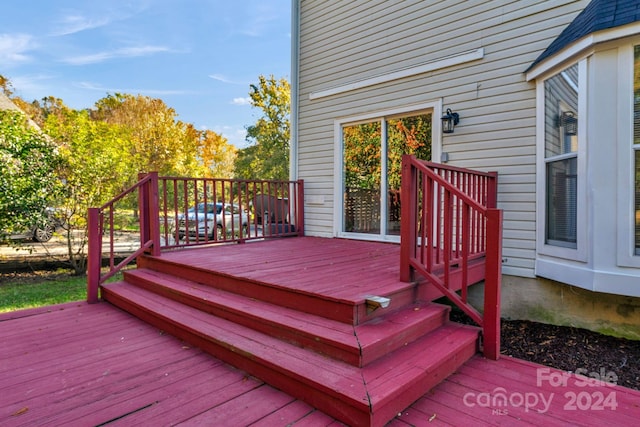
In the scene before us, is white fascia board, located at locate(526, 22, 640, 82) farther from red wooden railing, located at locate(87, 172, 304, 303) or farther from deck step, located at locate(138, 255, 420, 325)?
red wooden railing, located at locate(87, 172, 304, 303)

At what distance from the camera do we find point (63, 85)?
2097 cm

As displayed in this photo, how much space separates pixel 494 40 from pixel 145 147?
12991 mm

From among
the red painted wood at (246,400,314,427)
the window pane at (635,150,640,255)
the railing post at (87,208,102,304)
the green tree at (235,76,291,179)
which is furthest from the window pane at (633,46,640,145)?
the green tree at (235,76,291,179)

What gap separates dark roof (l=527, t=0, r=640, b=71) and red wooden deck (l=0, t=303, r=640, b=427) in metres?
2.60

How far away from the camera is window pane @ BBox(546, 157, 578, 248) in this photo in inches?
118

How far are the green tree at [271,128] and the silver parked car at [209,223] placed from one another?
189 inches

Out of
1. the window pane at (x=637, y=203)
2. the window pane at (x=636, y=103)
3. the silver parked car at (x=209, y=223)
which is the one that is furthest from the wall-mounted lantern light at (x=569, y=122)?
Result: the silver parked car at (x=209, y=223)

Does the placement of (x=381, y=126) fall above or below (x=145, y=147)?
below

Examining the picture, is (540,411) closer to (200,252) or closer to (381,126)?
(200,252)

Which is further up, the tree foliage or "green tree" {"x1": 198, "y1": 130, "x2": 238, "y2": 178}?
"green tree" {"x1": 198, "y1": 130, "x2": 238, "y2": 178}

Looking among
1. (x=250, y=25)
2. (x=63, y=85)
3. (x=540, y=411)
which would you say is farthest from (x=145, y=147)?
(x=540, y=411)

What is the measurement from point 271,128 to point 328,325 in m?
13.5

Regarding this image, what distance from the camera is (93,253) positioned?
11.3 feet

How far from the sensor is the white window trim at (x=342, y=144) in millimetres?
4215
